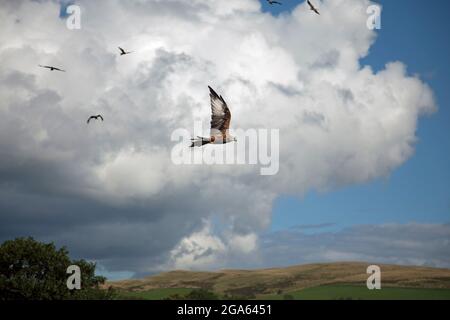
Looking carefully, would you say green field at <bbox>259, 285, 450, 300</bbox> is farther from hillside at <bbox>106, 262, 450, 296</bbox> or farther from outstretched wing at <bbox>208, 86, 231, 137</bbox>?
outstretched wing at <bbox>208, 86, 231, 137</bbox>

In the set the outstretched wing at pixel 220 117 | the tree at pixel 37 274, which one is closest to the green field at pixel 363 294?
the tree at pixel 37 274

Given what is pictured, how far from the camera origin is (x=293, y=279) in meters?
194

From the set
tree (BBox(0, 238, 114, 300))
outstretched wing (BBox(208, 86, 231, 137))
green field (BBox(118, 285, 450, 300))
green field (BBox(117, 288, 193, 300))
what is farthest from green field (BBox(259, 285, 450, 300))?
outstretched wing (BBox(208, 86, 231, 137))

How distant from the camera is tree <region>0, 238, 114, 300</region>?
267 ft

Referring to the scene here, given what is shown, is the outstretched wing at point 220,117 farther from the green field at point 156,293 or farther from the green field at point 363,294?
the green field at point 156,293

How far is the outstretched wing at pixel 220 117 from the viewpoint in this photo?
39.5 m

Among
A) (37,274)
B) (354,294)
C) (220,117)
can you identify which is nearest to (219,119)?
(220,117)

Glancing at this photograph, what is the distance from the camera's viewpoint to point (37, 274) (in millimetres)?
86562

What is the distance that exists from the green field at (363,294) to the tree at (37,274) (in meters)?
67.2

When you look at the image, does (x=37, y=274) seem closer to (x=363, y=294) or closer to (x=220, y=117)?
(x=220, y=117)

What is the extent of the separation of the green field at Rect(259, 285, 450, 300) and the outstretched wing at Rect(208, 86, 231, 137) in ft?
336

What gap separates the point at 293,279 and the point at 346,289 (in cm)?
3924
